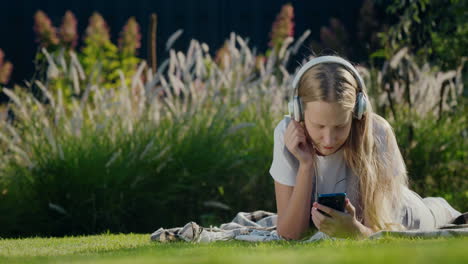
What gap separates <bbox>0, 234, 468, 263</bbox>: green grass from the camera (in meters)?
2.21

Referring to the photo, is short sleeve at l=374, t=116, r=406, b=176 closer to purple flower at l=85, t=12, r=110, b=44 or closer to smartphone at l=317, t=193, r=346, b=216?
smartphone at l=317, t=193, r=346, b=216

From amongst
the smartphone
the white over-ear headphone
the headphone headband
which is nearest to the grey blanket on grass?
the smartphone

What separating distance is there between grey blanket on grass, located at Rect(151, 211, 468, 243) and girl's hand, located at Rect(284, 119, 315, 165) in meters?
0.38

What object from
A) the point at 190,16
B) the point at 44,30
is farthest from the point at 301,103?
the point at 190,16

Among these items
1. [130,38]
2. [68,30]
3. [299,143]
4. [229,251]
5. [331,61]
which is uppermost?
[68,30]

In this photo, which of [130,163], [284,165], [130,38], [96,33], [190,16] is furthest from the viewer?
[190,16]

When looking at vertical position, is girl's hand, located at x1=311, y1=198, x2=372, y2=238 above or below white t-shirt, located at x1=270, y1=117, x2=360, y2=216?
below

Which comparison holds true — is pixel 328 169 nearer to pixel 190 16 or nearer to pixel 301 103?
pixel 301 103

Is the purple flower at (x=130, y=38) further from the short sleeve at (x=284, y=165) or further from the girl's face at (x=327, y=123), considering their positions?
the girl's face at (x=327, y=123)

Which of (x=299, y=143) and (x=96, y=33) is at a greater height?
(x=96, y=33)

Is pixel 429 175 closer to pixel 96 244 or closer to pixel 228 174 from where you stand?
pixel 228 174

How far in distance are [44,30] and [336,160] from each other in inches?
233

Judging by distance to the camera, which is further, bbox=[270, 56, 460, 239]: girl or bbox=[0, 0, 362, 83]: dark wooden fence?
bbox=[0, 0, 362, 83]: dark wooden fence

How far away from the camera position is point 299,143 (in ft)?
12.7
